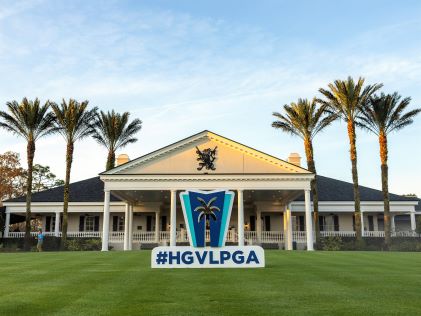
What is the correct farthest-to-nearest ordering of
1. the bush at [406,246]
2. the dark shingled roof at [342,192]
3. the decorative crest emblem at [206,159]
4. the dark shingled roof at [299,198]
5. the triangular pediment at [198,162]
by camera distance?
the dark shingled roof at [299,198] < the dark shingled roof at [342,192] < the bush at [406,246] < the decorative crest emblem at [206,159] < the triangular pediment at [198,162]

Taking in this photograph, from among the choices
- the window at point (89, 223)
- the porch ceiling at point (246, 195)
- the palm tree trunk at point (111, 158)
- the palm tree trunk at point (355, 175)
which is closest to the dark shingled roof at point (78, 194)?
the window at point (89, 223)

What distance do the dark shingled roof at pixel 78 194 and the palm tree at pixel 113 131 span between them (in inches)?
135

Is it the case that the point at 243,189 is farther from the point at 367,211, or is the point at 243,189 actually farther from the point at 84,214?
the point at 84,214

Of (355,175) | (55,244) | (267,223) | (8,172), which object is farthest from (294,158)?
(8,172)

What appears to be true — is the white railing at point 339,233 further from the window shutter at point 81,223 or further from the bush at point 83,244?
the window shutter at point 81,223

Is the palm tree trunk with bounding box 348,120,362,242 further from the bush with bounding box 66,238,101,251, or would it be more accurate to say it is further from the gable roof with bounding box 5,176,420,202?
the bush with bounding box 66,238,101,251

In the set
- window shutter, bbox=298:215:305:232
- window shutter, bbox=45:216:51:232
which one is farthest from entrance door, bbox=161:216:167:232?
window shutter, bbox=298:215:305:232

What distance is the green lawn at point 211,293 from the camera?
7.67 meters

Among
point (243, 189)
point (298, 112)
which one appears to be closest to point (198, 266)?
point (243, 189)

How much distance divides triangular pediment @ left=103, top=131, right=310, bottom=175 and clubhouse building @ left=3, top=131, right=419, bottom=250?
72mm

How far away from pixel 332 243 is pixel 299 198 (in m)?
7.93

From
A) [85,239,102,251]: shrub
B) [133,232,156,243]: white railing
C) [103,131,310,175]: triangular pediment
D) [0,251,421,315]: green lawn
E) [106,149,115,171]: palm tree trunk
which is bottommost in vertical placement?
[0,251,421,315]: green lawn

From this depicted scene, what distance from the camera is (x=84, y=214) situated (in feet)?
143

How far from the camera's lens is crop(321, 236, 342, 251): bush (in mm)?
34969
